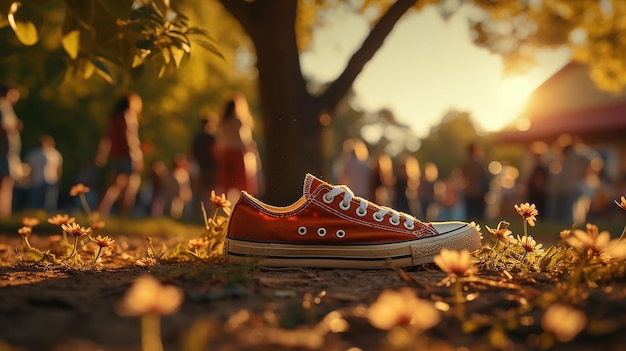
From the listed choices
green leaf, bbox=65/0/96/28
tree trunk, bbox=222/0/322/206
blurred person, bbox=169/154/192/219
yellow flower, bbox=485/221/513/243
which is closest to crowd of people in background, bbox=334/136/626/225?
blurred person, bbox=169/154/192/219

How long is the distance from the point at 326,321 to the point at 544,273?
4.22ft

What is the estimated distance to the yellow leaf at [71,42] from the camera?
284cm

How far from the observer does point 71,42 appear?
2877 millimetres

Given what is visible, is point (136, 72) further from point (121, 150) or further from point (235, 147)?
point (121, 150)

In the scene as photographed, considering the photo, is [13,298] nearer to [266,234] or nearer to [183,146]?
[266,234]

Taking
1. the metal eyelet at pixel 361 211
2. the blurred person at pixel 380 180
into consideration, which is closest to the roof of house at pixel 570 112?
the blurred person at pixel 380 180

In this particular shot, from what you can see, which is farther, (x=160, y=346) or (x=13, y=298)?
(x=13, y=298)

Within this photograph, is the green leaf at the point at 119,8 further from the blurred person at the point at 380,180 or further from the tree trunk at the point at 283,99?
the blurred person at the point at 380,180

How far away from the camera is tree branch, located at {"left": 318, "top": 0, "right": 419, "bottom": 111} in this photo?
19.8 feet

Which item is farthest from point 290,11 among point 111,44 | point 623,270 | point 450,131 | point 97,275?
point 450,131

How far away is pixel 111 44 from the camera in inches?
129

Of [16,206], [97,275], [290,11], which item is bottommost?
[16,206]

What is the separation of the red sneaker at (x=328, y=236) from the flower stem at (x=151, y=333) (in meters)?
1.24

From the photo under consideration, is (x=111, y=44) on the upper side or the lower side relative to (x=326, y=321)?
upper
